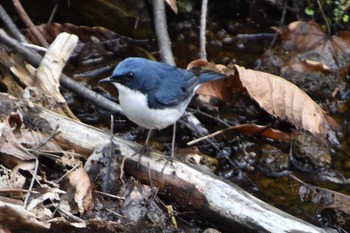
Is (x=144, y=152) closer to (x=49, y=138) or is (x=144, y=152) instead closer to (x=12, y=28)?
(x=49, y=138)

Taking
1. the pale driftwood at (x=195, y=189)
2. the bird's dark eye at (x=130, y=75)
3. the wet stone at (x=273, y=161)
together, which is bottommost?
the wet stone at (x=273, y=161)

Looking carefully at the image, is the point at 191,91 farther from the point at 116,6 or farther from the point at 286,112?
the point at 116,6

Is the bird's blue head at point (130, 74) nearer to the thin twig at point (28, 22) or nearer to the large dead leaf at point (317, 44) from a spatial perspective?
the thin twig at point (28, 22)

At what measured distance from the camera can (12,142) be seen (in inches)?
199

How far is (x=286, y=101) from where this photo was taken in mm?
6570

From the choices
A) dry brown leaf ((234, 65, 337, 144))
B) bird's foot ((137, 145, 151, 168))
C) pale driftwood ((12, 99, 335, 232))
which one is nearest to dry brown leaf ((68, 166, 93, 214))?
pale driftwood ((12, 99, 335, 232))

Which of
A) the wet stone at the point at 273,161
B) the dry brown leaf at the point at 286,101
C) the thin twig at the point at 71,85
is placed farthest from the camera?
the dry brown leaf at the point at 286,101

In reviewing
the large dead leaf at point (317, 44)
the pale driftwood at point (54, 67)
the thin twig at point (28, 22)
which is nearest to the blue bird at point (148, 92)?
the pale driftwood at point (54, 67)

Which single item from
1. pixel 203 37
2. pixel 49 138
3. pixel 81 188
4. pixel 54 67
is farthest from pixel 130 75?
pixel 203 37

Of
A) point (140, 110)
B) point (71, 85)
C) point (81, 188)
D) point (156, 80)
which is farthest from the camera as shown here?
point (71, 85)

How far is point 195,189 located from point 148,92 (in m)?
0.84

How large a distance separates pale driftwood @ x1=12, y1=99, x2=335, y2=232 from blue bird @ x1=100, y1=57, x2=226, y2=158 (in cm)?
16

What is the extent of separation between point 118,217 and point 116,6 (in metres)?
3.61

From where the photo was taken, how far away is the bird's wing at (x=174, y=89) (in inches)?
213
